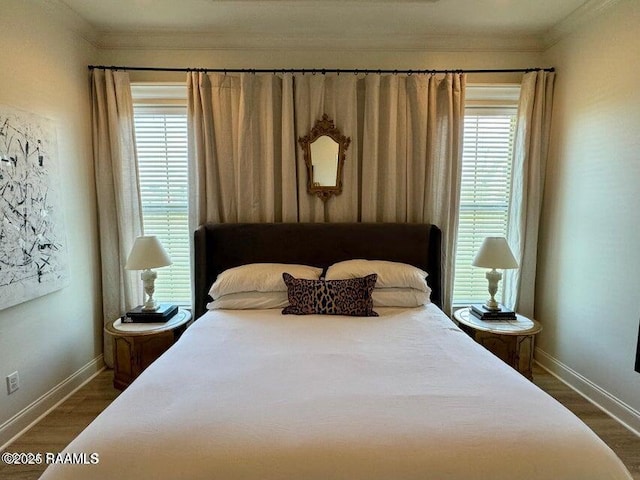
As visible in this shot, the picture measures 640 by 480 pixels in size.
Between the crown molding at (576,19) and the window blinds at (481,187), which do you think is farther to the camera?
the window blinds at (481,187)

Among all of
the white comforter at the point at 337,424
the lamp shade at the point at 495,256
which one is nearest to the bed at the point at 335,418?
the white comforter at the point at 337,424

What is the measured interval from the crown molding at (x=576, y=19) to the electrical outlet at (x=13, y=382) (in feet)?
15.2

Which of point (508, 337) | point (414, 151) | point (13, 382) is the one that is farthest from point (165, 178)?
point (508, 337)

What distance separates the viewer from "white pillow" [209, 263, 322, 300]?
264cm

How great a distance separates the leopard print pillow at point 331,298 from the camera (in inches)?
98.3

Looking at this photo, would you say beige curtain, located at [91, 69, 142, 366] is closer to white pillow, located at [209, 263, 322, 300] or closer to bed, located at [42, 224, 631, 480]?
white pillow, located at [209, 263, 322, 300]

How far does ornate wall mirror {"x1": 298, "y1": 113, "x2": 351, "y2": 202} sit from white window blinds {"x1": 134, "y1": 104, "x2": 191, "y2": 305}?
1124 mm

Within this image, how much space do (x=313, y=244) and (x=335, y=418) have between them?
1.87 meters

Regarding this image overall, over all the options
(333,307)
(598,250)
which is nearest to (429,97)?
(598,250)

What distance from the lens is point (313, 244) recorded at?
3.03m

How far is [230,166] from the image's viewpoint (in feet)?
10.1

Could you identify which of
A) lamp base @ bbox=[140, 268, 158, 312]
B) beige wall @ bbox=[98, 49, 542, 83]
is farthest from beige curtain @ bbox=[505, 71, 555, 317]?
lamp base @ bbox=[140, 268, 158, 312]

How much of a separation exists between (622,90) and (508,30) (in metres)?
1.07

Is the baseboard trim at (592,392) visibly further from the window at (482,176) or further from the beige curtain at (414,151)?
the beige curtain at (414,151)
